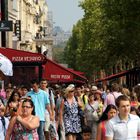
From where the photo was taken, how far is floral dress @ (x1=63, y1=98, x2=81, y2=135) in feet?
45.4

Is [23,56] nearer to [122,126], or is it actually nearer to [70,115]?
[70,115]

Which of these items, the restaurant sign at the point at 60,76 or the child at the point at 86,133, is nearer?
the child at the point at 86,133

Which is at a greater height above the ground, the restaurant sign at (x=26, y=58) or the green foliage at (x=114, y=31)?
the green foliage at (x=114, y=31)

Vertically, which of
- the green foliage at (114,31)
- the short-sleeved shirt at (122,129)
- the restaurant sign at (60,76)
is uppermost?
the green foliage at (114,31)

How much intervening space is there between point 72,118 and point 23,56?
8772mm

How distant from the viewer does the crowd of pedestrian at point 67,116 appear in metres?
7.79

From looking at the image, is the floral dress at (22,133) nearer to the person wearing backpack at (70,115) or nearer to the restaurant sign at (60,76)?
the person wearing backpack at (70,115)

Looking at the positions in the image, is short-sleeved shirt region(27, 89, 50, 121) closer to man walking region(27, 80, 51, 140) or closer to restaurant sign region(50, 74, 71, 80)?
man walking region(27, 80, 51, 140)

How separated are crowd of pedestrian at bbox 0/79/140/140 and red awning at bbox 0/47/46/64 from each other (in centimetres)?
408

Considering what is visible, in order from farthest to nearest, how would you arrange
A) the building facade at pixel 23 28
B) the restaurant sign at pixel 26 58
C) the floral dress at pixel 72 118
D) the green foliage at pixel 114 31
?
the building facade at pixel 23 28
the green foliage at pixel 114 31
the restaurant sign at pixel 26 58
the floral dress at pixel 72 118

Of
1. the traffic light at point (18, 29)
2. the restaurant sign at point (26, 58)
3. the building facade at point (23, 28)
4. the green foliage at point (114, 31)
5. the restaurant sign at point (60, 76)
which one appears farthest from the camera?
the traffic light at point (18, 29)

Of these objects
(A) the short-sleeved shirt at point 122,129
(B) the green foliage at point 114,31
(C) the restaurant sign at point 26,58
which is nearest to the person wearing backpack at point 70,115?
(A) the short-sleeved shirt at point 122,129

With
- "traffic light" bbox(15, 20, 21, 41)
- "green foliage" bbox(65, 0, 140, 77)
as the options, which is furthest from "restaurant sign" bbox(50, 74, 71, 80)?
"traffic light" bbox(15, 20, 21, 41)

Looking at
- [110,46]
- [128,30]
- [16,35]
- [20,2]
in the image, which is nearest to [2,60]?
[128,30]
